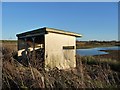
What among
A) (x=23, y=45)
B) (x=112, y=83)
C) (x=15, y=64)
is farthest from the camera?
(x=23, y=45)

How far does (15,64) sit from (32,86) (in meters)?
1.36

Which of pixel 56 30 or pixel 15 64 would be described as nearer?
pixel 15 64

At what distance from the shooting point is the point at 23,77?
4.22 metres

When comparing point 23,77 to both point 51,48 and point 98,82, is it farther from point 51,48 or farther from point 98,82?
point 51,48

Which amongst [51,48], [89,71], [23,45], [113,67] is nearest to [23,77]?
[89,71]

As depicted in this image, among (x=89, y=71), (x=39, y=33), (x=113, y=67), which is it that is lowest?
(x=113, y=67)

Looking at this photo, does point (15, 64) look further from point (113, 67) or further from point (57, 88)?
point (113, 67)

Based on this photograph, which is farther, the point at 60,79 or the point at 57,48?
the point at 57,48

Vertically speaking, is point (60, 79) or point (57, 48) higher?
point (57, 48)

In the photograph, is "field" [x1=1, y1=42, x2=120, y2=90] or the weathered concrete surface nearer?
"field" [x1=1, y1=42, x2=120, y2=90]

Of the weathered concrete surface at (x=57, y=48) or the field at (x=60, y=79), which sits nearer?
the field at (x=60, y=79)

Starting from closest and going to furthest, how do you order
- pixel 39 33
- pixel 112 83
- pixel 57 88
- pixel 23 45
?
pixel 57 88, pixel 112 83, pixel 39 33, pixel 23 45

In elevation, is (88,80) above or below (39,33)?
below

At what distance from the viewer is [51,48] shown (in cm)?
984
